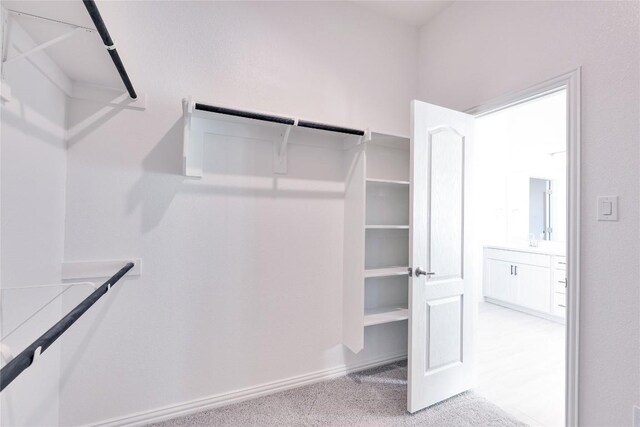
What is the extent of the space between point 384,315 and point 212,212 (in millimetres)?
1442

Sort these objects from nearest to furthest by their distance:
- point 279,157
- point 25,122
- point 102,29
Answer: point 102,29 < point 25,122 < point 279,157

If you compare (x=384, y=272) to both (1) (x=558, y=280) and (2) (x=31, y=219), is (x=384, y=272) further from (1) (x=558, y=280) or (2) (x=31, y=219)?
(1) (x=558, y=280)

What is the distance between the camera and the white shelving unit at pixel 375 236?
6.69 ft

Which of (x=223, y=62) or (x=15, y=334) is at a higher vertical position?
(x=223, y=62)

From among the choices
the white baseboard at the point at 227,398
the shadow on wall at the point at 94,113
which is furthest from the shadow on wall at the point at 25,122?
the white baseboard at the point at 227,398

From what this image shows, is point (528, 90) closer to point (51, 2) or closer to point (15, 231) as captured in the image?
point (51, 2)

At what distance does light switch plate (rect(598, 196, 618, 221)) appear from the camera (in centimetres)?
142

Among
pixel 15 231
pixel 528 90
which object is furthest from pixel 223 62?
pixel 528 90

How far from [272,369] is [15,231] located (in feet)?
5.19

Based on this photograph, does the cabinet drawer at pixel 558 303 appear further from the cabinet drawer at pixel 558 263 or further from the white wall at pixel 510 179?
the white wall at pixel 510 179

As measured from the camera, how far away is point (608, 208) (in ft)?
4.71

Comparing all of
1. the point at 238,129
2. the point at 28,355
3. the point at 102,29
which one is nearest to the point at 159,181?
the point at 238,129

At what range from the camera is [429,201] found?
1897 mm

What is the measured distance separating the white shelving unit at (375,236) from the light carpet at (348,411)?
33 centimetres
